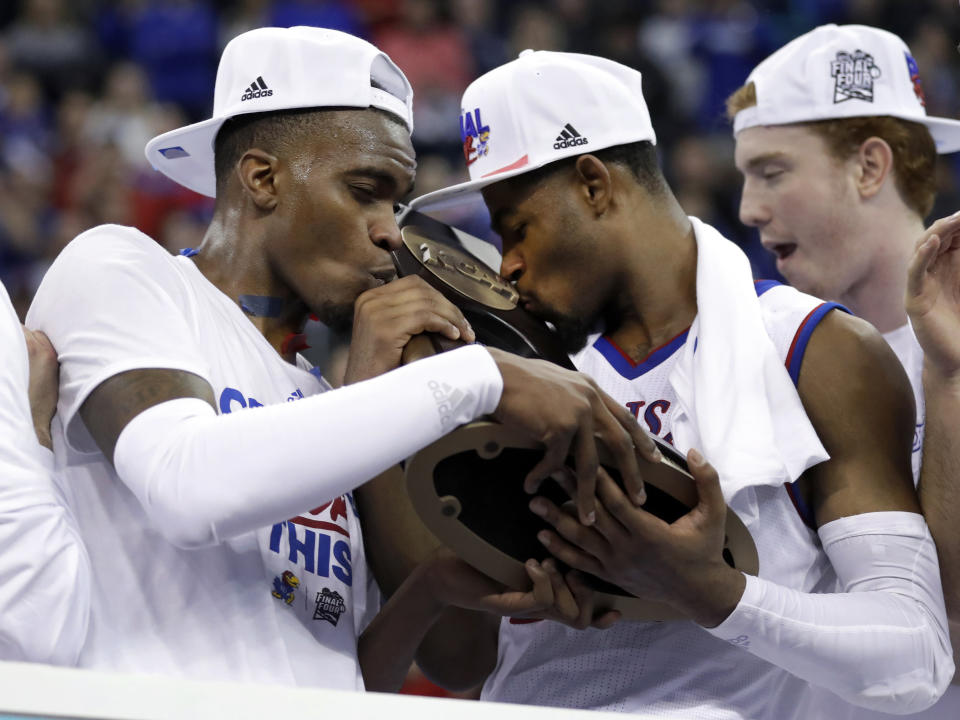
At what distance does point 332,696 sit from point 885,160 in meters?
2.52

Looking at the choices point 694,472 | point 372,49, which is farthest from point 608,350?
point 372,49

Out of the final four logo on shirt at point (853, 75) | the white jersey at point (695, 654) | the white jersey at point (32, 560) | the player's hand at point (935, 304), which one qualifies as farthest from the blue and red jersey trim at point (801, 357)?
the final four logo on shirt at point (853, 75)

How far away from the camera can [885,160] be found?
11.2ft

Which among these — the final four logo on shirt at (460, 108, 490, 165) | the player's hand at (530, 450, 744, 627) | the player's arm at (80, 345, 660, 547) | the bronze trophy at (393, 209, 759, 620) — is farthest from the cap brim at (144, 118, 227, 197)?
the player's hand at (530, 450, 744, 627)

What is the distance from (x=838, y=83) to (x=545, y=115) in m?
1.35

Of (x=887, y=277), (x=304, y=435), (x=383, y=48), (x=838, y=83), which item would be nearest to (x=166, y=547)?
(x=304, y=435)

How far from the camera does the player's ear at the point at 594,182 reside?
2.51 m

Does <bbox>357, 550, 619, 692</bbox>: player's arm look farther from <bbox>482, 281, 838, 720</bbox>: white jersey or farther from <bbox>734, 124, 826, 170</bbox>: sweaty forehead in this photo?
<bbox>734, 124, 826, 170</bbox>: sweaty forehead

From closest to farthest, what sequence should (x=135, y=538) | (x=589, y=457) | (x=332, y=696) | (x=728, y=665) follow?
(x=332, y=696) → (x=589, y=457) → (x=135, y=538) → (x=728, y=665)

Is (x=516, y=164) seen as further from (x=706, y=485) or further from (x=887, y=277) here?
(x=887, y=277)

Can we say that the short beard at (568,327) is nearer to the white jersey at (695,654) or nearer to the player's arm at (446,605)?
the white jersey at (695,654)

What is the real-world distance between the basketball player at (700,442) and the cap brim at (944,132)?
134 cm

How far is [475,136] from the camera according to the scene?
2613 millimetres

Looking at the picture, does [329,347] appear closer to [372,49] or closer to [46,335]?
[372,49]
